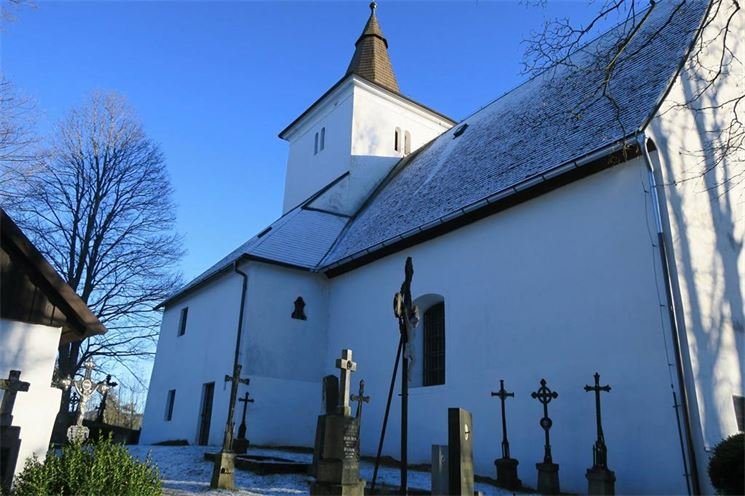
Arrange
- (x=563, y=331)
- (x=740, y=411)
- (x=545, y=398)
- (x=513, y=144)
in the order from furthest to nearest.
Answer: (x=513, y=144), (x=563, y=331), (x=545, y=398), (x=740, y=411)

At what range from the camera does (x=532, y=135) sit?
43.4 ft

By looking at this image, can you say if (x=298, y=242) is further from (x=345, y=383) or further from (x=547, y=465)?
(x=547, y=465)

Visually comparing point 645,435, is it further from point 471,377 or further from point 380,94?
point 380,94

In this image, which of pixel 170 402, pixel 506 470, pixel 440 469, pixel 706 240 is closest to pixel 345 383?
pixel 440 469

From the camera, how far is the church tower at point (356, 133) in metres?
20.9

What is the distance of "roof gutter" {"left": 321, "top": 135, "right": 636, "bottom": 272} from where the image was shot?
9430mm

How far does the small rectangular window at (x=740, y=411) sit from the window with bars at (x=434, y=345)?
5.54 metres

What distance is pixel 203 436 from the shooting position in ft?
53.1

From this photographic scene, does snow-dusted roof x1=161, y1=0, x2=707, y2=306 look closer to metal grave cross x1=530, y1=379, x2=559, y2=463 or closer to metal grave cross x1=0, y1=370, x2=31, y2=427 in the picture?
metal grave cross x1=530, y1=379, x2=559, y2=463

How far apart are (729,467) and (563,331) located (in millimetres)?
3589

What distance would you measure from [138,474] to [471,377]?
6.90 meters

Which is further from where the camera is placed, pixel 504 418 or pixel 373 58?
pixel 373 58

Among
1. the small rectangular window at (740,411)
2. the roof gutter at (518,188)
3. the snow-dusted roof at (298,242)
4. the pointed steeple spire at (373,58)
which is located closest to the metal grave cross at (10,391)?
the roof gutter at (518,188)

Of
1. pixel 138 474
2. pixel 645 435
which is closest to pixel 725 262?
pixel 645 435
